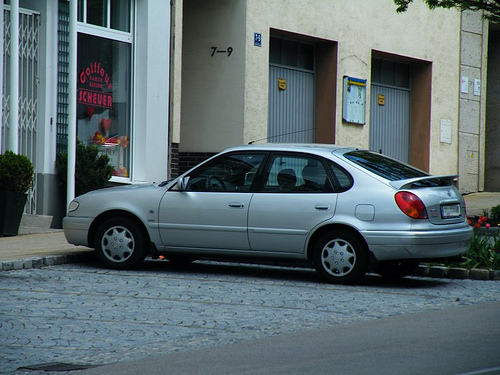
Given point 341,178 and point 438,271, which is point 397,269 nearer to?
point 438,271

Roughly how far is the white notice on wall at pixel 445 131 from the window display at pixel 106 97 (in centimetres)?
1034

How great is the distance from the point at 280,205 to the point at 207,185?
0.98 meters

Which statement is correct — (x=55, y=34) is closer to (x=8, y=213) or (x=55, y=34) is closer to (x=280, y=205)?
(x=8, y=213)

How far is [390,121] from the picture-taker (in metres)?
26.2

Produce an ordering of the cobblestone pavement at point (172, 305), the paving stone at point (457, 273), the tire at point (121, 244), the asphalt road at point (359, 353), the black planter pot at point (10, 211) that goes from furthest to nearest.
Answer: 1. the black planter pot at point (10, 211)
2. the paving stone at point (457, 273)
3. the tire at point (121, 244)
4. the cobblestone pavement at point (172, 305)
5. the asphalt road at point (359, 353)

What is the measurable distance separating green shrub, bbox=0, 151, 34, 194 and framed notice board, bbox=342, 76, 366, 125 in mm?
9532

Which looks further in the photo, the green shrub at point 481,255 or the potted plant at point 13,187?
the potted plant at point 13,187

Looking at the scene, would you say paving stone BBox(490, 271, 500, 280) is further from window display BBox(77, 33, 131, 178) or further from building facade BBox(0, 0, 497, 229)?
window display BBox(77, 33, 131, 178)

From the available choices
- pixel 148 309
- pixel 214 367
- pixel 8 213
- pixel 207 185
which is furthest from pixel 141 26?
pixel 214 367

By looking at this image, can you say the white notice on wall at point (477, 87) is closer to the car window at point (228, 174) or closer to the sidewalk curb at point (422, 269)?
the sidewalk curb at point (422, 269)

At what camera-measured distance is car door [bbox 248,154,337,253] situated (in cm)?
1167

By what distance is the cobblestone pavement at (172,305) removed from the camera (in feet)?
26.3

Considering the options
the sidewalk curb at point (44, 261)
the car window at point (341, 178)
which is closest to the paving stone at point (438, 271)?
the car window at point (341, 178)

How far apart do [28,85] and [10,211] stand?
2.50 m
